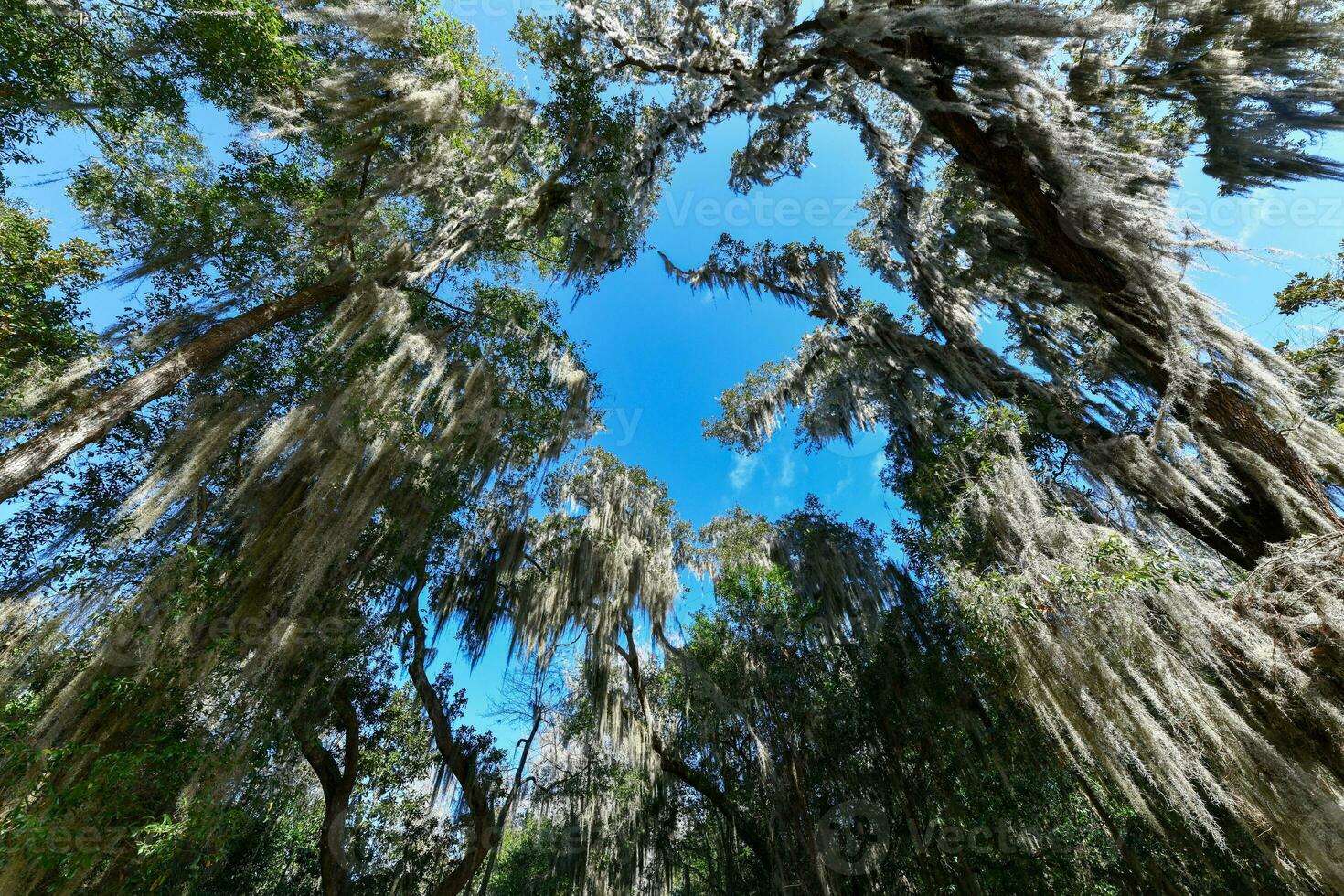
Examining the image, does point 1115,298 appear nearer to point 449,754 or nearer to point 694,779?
point 694,779

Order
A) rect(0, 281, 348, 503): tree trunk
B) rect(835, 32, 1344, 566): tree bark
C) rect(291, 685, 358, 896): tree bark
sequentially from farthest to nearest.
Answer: rect(291, 685, 358, 896): tree bark < rect(835, 32, 1344, 566): tree bark < rect(0, 281, 348, 503): tree trunk

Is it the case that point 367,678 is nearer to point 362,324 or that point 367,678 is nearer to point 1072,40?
point 362,324

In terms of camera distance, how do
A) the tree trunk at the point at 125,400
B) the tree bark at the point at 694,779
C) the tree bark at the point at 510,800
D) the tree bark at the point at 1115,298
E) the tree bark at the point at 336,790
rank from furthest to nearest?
1. the tree bark at the point at 510,800
2. the tree bark at the point at 694,779
3. the tree bark at the point at 336,790
4. the tree bark at the point at 1115,298
5. the tree trunk at the point at 125,400

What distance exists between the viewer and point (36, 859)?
3.35m

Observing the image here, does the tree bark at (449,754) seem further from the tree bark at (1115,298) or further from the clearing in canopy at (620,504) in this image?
the tree bark at (1115,298)

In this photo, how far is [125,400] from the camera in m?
4.29

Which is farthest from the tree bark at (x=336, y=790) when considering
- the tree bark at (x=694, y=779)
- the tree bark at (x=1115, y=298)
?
the tree bark at (x=1115, y=298)

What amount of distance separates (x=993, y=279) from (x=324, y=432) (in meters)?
9.70

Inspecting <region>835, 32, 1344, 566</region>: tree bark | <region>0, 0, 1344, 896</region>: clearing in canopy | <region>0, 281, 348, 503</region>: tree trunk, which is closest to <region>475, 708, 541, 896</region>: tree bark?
<region>0, 0, 1344, 896</region>: clearing in canopy

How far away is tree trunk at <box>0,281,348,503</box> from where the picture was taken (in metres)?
3.73

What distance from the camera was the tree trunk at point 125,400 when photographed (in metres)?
3.73

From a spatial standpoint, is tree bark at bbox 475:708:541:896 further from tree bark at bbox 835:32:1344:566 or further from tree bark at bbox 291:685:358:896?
tree bark at bbox 835:32:1344:566

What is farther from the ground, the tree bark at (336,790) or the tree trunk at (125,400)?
the tree trunk at (125,400)

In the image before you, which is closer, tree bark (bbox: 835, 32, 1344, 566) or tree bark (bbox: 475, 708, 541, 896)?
tree bark (bbox: 835, 32, 1344, 566)
